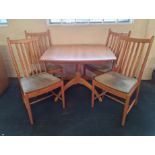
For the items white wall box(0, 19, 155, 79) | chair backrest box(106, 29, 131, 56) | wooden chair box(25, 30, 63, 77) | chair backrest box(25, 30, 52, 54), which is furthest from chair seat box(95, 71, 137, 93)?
chair backrest box(25, 30, 52, 54)

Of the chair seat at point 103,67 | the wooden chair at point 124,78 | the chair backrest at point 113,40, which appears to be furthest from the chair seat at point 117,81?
the chair backrest at point 113,40

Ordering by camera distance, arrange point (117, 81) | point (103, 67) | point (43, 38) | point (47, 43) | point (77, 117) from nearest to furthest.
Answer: point (117, 81), point (77, 117), point (103, 67), point (43, 38), point (47, 43)

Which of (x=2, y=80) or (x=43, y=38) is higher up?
→ (x=43, y=38)

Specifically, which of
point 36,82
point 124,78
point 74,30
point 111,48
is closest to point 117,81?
point 124,78

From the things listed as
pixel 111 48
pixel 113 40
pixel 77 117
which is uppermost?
pixel 113 40

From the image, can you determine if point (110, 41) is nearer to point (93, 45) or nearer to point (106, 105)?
point (93, 45)

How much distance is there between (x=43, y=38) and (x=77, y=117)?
4.64 feet

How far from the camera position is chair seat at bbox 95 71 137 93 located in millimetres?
1839

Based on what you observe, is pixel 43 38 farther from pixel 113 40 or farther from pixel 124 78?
pixel 124 78

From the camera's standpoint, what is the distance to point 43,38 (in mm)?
2541

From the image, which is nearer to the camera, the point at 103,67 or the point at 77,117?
the point at 77,117
